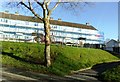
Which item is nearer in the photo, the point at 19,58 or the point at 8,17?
the point at 19,58

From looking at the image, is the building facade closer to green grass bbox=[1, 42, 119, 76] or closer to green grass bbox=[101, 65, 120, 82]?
green grass bbox=[1, 42, 119, 76]

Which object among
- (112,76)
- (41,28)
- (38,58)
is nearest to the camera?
(112,76)

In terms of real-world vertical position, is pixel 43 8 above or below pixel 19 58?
above

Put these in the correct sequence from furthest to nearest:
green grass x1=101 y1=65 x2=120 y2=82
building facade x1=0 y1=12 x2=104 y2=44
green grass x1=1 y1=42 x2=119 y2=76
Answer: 1. building facade x1=0 y1=12 x2=104 y2=44
2. green grass x1=1 y1=42 x2=119 y2=76
3. green grass x1=101 y1=65 x2=120 y2=82

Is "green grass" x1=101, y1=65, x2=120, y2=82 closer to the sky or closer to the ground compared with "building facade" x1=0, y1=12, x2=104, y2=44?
closer to the ground

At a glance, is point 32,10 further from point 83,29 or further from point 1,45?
point 83,29

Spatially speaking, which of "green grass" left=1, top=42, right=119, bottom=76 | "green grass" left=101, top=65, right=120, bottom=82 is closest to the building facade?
"green grass" left=1, top=42, right=119, bottom=76

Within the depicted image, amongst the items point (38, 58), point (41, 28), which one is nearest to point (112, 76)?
point (38, 58)

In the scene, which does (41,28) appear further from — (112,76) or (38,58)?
(112,76)

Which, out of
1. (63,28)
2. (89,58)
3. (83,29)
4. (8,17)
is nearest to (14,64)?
(89,58)

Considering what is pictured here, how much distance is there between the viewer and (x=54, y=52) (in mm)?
26188

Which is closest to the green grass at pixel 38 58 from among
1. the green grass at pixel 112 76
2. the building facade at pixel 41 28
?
the green grass at pixel 112 76

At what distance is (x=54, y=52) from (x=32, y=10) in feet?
19.4

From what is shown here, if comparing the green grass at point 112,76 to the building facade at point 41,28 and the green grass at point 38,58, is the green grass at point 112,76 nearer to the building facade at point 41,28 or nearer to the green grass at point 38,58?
the green grass at point 38,58
